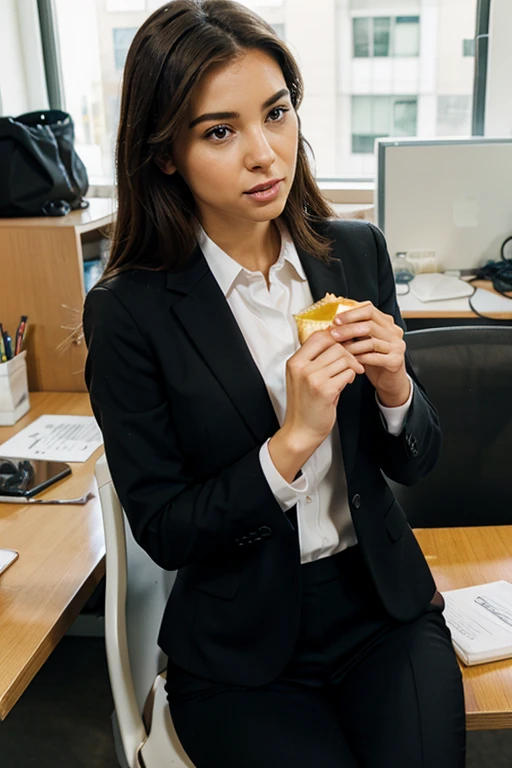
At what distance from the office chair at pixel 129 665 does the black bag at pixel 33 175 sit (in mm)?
1161

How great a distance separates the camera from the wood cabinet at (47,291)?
196cm

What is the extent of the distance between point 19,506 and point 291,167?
79 centimetres

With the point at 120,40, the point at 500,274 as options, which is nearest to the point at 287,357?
the point at 500,274

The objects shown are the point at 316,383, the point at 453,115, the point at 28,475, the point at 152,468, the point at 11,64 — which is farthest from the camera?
the point at 453,115

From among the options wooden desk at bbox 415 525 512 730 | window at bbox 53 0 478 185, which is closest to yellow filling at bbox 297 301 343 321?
wooden desk at bbox 415 525 512 730

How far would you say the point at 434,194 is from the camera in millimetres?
2768

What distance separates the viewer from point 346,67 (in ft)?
11.5

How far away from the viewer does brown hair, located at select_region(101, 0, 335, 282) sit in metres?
1.05

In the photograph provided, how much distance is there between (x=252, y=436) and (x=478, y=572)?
0.45 metres

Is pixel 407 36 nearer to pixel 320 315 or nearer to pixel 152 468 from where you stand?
pixel 320 315

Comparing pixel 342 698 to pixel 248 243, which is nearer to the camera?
pixel 342 698

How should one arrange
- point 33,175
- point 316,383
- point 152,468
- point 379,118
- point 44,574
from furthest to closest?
point 379,118
point 33,175
point 44,574
point 152,468
point 316,383

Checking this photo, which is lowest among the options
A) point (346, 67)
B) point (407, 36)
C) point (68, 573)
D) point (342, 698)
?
point (342, 698)

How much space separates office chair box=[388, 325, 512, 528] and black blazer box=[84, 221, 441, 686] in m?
0.37
